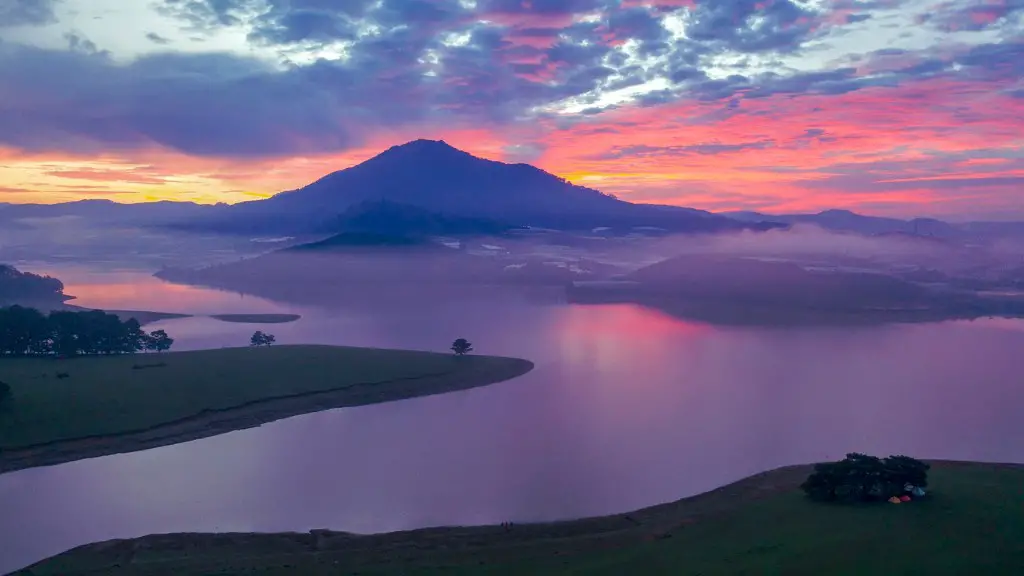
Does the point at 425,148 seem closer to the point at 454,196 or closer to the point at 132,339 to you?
the point at 454,196

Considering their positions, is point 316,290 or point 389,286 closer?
point 316,290

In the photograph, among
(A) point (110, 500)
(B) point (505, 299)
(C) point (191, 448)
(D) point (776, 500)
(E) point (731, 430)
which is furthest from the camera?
(B) point (505, 299)

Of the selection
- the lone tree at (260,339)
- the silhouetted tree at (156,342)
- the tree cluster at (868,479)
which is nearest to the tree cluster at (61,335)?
the silhouetted tree at (156,342)

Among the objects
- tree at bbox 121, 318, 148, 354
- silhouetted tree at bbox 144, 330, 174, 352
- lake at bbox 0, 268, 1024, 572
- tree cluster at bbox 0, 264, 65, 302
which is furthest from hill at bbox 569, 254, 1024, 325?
tree cluster at bbox 0, 264, 65, 302

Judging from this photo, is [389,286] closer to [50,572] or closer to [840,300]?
[840,300]

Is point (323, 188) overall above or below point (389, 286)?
above

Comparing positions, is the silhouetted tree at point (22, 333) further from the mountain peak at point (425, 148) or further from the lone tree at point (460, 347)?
the mountain peak at point (425, 148)

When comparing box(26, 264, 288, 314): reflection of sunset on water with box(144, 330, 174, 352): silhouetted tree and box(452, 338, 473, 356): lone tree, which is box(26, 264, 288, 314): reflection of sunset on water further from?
box(452, 338, 473, 356): lone tree

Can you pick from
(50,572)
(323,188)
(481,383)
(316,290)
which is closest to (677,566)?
(50,572)

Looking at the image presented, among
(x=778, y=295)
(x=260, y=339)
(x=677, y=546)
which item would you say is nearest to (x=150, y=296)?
(x=260, y=339)
